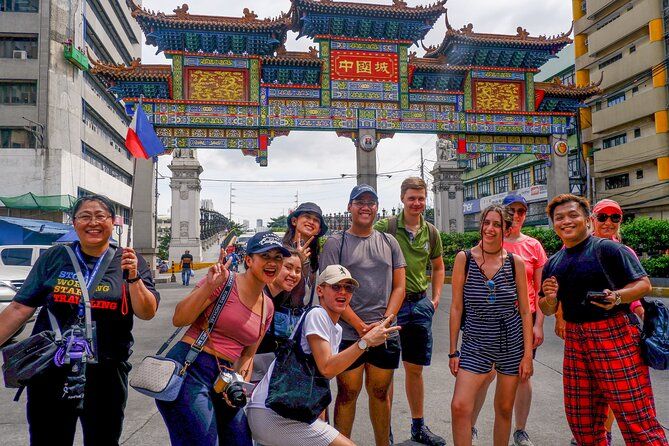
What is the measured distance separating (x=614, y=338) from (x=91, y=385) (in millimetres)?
3010

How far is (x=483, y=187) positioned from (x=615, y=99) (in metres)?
19.5

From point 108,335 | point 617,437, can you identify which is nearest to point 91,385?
point 108,335

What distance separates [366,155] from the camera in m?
18.2

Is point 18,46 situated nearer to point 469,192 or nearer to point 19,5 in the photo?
point 19,5

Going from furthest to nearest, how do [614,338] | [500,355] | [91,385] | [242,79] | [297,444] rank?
[242,79], [500,355], [614,338], [91,385], [297,444]

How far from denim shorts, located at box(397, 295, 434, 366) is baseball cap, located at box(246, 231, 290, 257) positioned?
161 cm

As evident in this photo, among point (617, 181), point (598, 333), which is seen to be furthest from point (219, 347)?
point (617, 181)

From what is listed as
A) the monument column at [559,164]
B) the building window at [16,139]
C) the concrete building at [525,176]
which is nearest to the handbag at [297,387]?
the monument column at [559,164]

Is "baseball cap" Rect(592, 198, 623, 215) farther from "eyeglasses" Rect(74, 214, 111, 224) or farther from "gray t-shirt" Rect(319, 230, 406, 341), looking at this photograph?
"eyeglasses" Rect(74, 214, 111, 224)

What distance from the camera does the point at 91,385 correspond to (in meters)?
2.53

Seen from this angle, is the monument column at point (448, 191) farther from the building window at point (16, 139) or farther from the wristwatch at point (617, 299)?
the wristwatch at point (617, 299)

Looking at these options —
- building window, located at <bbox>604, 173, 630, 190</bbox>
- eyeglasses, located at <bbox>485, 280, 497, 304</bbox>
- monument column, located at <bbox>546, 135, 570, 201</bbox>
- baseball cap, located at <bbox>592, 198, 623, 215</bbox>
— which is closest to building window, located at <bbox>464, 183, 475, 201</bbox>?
building window, located at <bbox>604, 173, 630, 190</bbox>

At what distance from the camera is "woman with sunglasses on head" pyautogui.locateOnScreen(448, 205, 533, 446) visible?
9.82ft

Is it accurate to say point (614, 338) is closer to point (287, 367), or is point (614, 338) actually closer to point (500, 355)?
point (500, 355)
